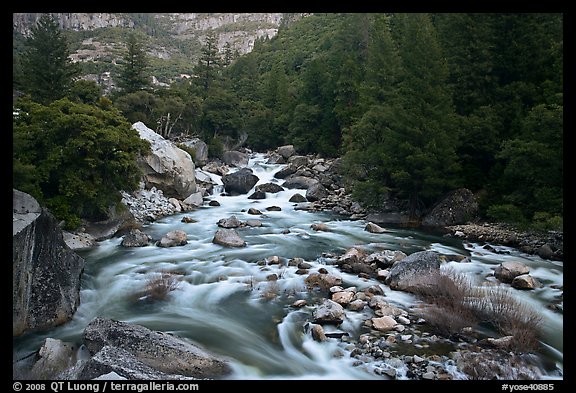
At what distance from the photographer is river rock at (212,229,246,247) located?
1459 centimetres

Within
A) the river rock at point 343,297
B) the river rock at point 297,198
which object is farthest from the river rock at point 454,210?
the river rock at point 343,297

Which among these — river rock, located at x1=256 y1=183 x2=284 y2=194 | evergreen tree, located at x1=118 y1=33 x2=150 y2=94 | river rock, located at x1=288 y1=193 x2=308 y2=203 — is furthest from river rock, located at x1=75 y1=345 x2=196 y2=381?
evergreen tree, located at x1=118 y1=33 x2=150 y2=94

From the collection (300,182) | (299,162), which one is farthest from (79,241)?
(299,162)

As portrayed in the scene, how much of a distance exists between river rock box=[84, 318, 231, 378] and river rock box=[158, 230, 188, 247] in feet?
24.5

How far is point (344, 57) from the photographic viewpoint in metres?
36.7

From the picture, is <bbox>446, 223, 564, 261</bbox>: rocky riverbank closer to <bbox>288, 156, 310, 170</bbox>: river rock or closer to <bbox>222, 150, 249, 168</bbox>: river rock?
<bbox>288, 156, 310, 170</bbox>: river rock

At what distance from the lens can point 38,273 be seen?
830 cm

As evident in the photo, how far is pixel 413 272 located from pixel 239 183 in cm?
1745

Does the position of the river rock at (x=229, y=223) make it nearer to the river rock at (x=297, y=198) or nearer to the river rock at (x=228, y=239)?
the river rock at (x=228, y=239)

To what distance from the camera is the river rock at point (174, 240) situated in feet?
47.5

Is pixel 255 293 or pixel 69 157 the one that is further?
pixel 69 157

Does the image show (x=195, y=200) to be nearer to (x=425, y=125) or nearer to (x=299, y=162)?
(x=299, y=162)
